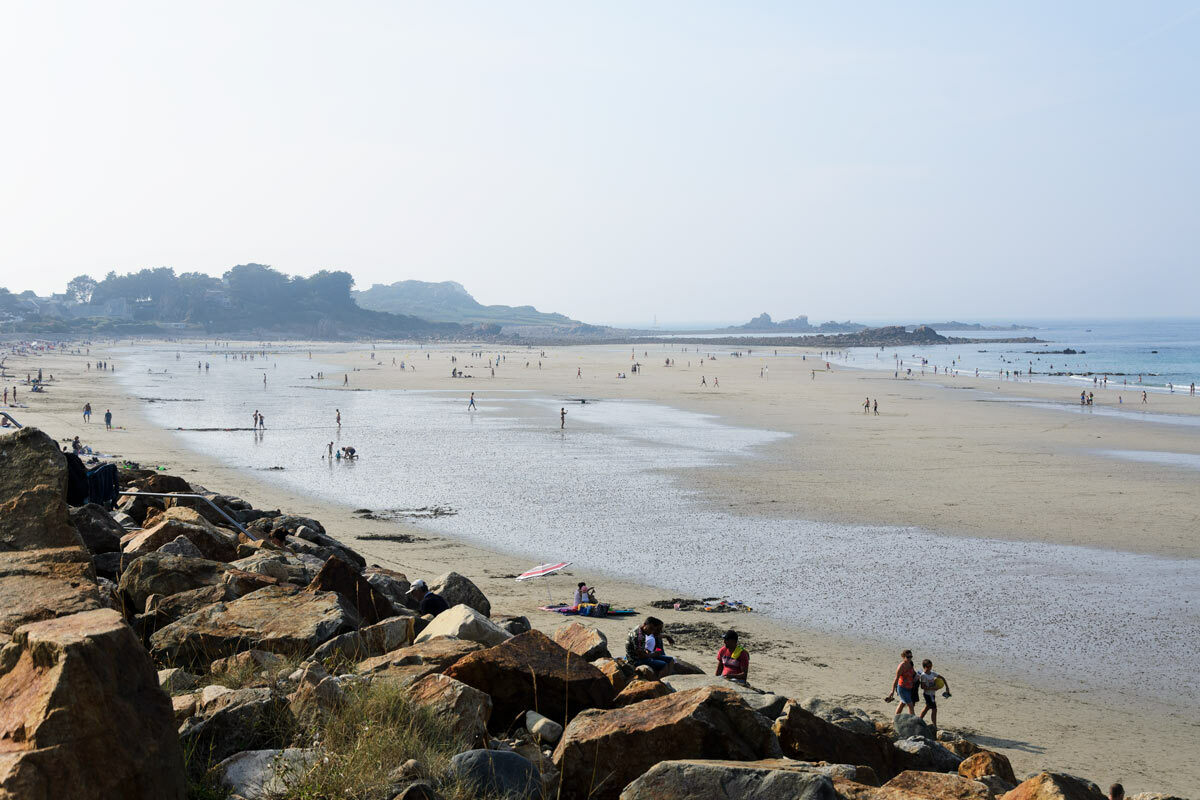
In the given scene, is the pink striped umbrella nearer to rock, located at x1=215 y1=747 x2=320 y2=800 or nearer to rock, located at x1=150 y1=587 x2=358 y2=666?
rock, located at x1=150 y1=587 x2=358 y2=666

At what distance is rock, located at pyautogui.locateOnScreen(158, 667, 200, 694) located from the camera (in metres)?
5.82

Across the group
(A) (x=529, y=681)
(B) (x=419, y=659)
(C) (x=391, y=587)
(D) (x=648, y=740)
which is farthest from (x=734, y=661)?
(D) (x=648, y=740)

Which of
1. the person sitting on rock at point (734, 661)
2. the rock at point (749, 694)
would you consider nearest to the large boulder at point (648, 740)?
the rock at point (749, 694)

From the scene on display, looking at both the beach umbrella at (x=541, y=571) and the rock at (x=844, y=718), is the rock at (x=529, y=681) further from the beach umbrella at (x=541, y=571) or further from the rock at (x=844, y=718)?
the beach umbrella at (x=541, y=571)

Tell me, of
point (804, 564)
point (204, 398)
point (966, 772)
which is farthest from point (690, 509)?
point (204, 398)

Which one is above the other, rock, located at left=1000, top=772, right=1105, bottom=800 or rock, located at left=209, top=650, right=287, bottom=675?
rock, located at left=209, top=650, right=287, bottom=675

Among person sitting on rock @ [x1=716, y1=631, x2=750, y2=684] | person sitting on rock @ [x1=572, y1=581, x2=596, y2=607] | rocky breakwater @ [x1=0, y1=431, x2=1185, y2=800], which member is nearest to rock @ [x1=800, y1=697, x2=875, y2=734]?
rocky breakwater @ [x1=0, y1=431, x2=1185, y2=800]

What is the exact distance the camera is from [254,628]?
279 inches

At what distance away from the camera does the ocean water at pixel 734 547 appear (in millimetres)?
14438

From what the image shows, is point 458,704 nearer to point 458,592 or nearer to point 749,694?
point 749,694

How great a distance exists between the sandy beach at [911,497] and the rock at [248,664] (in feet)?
23.7

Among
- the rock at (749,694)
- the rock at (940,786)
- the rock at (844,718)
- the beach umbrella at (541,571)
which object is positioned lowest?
the beach umbrella at (541,571)

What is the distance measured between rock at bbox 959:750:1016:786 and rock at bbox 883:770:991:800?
3.76ft

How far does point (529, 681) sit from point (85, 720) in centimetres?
303
